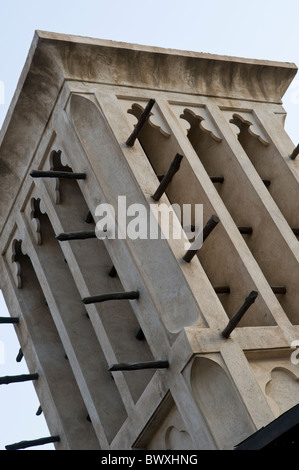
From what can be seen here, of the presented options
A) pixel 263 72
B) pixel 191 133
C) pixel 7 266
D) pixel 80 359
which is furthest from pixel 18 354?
pixel 263 72

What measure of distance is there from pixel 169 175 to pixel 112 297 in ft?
5.17

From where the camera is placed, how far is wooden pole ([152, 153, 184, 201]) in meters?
14.9

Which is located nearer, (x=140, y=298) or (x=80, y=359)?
(x=140, y=298)

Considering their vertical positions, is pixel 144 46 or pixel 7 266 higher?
pixel 144 46

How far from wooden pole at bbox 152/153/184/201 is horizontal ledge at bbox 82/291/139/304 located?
3.99 ft

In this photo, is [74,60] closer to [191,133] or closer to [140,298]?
[191,133]

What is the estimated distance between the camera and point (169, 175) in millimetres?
15133

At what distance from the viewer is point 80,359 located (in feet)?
56.2

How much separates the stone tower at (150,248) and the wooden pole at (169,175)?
1.0 inches

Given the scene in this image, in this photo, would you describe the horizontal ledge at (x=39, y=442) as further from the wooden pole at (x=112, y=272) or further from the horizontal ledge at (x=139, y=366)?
→ the horizontal ledge at (x=139, y=366)

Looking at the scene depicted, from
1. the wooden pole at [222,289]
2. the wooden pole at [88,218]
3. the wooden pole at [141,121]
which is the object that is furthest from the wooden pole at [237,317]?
the wooden pole at [88,218]

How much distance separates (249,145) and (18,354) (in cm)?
477

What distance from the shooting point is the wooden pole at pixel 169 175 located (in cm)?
1487

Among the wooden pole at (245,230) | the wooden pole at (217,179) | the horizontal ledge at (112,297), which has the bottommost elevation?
the horizontal ledge at (112,297)
